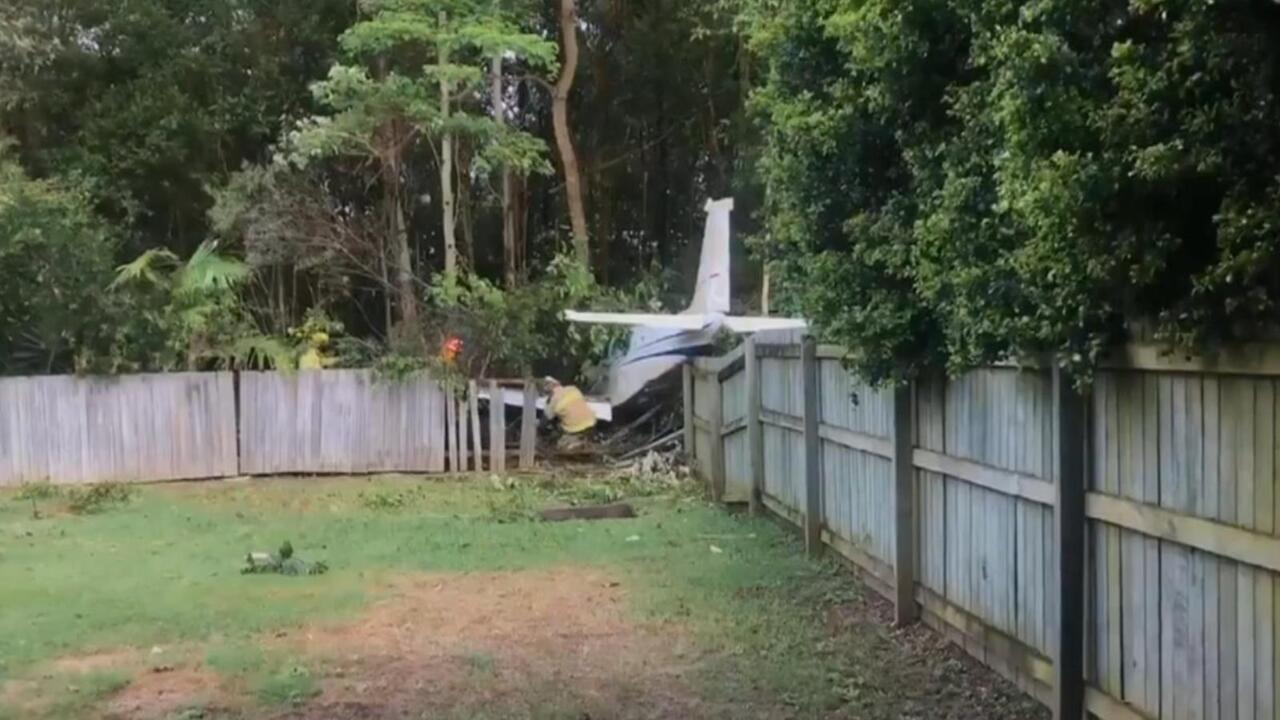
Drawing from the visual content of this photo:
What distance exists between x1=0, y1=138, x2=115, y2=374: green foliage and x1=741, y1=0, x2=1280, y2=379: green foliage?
10.6 meters

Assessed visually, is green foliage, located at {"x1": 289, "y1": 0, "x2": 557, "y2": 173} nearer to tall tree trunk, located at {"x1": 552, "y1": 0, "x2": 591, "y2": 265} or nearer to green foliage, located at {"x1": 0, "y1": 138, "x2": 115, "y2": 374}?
tall tree trunk, located at {"x1": 552, "y1": 0, "x2": 591, "y2": 265}

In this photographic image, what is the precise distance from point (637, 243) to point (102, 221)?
9.40 meters

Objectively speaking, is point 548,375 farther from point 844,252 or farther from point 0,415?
point 844,252

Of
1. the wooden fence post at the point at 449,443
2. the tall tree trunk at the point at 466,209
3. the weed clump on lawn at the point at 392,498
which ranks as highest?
the tall tree trunk at the point at 466,209

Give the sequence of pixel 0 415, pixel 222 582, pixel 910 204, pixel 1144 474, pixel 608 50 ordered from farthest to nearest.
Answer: pixel 608 50
pixel 0 415
pixel 222 582
pixel 910 204
pixel 1144 474

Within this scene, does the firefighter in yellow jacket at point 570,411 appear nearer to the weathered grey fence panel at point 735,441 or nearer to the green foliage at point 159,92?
the weathered grey fence panel at point 735,441

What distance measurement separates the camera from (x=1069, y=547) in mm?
4684

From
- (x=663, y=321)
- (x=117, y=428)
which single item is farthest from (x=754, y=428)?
(x=117, y=428)

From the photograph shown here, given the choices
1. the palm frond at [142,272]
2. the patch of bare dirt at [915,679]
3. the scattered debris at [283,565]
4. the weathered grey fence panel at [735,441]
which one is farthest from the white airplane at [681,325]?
the patch of bare dirt at [915,679]

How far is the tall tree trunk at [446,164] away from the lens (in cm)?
1689

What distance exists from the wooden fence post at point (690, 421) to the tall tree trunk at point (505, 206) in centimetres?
379

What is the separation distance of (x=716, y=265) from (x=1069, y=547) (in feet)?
38.5

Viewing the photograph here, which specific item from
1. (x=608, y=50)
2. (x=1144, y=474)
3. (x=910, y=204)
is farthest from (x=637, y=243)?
(x=1144, y=474)

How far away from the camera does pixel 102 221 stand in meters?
17.0
